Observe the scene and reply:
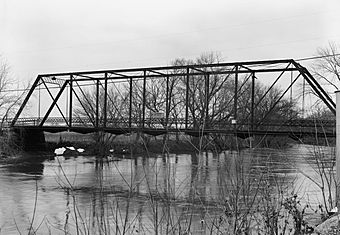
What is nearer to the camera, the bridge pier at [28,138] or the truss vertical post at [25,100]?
the truss vertical post at [25,100]

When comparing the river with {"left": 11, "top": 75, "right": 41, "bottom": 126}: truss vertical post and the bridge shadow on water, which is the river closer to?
the bridge shadow on water

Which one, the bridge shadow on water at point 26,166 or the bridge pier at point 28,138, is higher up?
the bridge pier at point 28,138

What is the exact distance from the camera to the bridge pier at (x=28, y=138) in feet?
159

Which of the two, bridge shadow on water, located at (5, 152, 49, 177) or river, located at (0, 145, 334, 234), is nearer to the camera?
river, located at (0, 145, 334, 234)

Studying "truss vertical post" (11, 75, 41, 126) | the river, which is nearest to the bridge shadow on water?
"truss vertical post" (11, 75, 41, 126)

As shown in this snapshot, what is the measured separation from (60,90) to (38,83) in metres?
2.77

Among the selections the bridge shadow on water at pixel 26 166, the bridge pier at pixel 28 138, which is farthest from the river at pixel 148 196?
the bridge pier at pixel 28 138

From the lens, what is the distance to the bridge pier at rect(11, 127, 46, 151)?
48.4 m

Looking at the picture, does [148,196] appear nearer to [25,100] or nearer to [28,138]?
[25,100]

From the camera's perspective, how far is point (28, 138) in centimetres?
5019

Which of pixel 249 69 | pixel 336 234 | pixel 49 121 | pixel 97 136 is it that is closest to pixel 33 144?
pixel 49 121

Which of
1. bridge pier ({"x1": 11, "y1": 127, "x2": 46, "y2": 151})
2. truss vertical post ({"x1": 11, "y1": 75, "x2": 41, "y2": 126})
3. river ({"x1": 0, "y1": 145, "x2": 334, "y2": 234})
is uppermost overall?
truss vertical post ({"x1": 11, "y1": 75, "x2": 41, "y2": 126})

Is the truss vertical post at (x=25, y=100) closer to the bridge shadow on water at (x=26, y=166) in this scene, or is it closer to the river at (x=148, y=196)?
the bridge shadow on water at (x=26, y=166)

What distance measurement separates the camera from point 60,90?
46.7 metres
